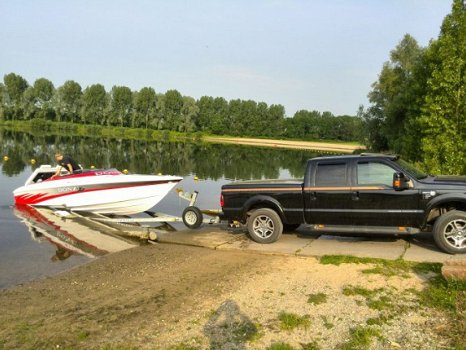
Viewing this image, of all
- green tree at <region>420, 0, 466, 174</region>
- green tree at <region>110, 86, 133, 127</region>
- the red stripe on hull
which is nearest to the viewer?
the red stripe on hull

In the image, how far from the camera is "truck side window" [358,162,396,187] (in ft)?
30.6

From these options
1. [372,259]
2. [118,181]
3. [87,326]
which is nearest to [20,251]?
[118,181]

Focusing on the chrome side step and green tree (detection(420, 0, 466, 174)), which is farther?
green tree (detection(420, 0, 466, 174))

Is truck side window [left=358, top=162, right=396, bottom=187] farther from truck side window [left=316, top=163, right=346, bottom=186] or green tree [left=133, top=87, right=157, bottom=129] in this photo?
green tree [left=133, top=87, right=157, bottom=129]

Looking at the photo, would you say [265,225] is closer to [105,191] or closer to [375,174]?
[375,174]

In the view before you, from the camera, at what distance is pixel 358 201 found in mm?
9445

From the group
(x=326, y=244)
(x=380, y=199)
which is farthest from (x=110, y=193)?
(x=380, y=199)

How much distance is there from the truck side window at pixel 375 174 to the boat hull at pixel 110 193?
7926mm

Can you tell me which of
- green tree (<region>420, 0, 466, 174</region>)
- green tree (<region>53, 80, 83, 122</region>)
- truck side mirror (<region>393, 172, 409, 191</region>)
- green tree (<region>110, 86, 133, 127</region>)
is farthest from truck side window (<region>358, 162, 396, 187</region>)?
green tree (<region>53, 80, 83, 122</region>)

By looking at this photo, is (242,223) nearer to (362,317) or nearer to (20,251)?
(362,317)

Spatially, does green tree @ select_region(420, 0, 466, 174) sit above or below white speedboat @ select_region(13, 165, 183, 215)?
above

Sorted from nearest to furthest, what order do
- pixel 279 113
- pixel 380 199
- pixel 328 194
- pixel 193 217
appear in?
pixel 380 199 → pixel 328 194 → pixel 193 217 → pixel 279 113

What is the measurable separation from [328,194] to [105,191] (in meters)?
9.44

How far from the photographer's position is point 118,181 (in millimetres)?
16266
